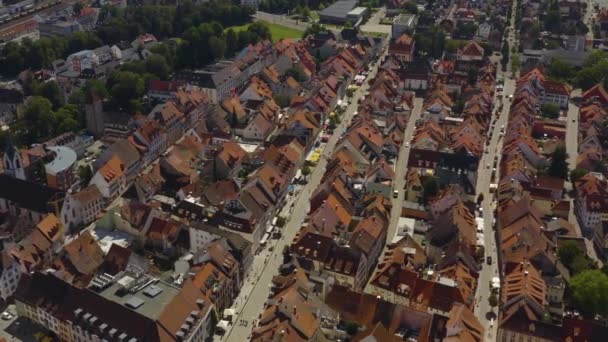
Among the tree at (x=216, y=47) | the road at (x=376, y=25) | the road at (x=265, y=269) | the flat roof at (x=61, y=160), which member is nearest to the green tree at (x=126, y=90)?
the flat roof at (x=61, y=160)

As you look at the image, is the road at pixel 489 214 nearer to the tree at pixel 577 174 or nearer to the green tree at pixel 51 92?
the tree at pixel 577 174

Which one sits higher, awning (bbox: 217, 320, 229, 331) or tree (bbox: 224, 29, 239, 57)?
tree (bbox: 224, 29, 239, 57)

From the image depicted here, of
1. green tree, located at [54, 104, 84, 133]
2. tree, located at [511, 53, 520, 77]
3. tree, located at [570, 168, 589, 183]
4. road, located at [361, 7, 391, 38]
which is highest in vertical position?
road, located at [361, 7, 391, 38]

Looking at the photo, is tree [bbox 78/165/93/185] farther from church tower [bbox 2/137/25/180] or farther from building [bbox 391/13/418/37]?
building [bbox 391/13/418/37]

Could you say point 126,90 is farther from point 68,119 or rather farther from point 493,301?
point 493,301

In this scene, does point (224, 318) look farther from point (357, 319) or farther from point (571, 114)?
point (571, 114)

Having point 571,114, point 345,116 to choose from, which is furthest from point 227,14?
point 571,114

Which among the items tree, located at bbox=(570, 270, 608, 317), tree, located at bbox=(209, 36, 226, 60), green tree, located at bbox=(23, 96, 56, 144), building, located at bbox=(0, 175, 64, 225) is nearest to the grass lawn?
tree, located at bbox=(209, 36, 226, 60)
